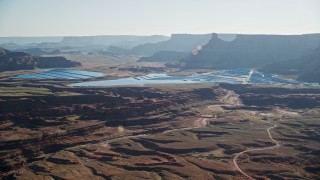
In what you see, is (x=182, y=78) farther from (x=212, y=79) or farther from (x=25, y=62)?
(x=25, y=62)

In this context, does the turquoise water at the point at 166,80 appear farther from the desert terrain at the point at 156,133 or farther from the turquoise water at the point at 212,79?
the desert terrain at the point at 156,133

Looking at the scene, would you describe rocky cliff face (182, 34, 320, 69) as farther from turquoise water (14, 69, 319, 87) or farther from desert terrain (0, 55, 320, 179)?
desert terrain (0, 55, 320, 179)

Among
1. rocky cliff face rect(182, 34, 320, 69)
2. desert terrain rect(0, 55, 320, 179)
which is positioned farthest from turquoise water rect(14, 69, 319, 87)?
rocky cliff face rect(182, 34, 320, 69)

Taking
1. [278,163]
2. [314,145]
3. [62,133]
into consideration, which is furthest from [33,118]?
[314,145]

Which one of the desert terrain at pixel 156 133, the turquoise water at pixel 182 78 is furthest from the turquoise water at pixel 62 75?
the desert terrain at pixel 156 133

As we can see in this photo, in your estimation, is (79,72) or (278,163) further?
(79,72)

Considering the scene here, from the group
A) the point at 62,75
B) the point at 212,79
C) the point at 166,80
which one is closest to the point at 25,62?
the point at 62,75

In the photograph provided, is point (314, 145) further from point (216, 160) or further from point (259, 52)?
point (259, 52)
